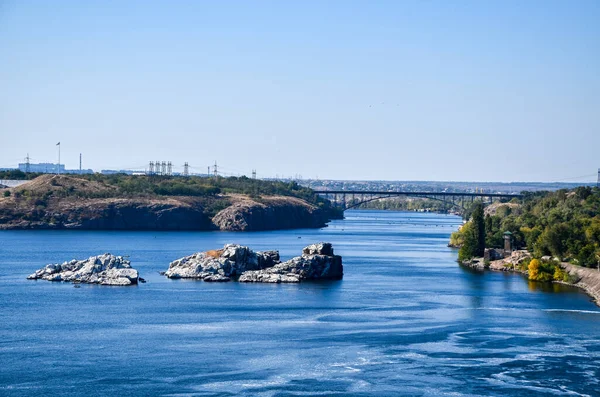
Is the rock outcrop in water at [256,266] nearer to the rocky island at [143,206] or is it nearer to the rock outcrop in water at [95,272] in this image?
the rock outcrop in water at [95,272]

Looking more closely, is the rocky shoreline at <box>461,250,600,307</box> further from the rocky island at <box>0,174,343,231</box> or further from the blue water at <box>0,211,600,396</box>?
the rocky island at <box>0,174,343,231</box>

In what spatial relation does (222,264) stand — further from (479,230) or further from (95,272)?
(479,230)

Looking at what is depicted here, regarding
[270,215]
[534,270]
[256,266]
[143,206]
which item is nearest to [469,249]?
[534,270]

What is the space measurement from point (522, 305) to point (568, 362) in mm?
13804

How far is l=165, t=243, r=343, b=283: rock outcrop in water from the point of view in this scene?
5347 centimetres

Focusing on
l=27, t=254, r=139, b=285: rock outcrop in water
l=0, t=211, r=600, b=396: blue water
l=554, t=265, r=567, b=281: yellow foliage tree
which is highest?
l=27, t=254, r=139, b=285: rock outcrop in water

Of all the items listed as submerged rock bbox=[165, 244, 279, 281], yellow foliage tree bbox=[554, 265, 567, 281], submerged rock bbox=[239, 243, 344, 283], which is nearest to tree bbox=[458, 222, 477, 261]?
yellow foliage tree bbox=[554, 265, 567, 281]

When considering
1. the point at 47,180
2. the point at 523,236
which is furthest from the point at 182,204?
the point at 523,236

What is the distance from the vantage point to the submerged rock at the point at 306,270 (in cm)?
5319

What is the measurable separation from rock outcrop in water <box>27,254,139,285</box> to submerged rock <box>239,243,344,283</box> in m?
6.35

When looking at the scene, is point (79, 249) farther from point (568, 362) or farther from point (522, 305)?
point (568, 362)

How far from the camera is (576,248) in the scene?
2297 inches

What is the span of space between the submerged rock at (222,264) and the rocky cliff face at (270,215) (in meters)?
60.4

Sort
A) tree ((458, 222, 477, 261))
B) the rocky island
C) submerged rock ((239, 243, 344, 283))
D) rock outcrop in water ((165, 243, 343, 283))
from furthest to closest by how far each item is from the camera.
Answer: the rocky island, tree ((458, 222, 477, 261)), rock outcrop in water ((165, 243, 343, 283)), submerged rock ((239, 243, 344, 283))
